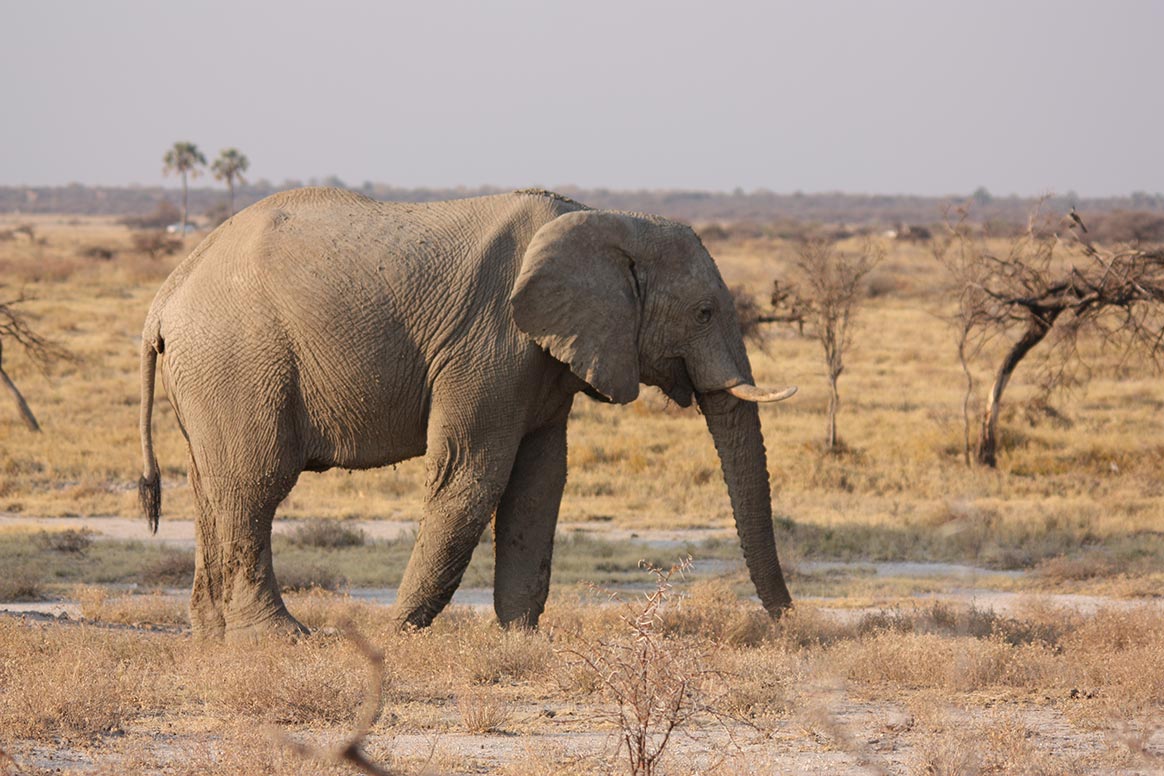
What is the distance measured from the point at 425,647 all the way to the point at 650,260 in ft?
9.86

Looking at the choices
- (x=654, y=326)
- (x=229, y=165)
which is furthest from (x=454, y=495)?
(x=229, y=165)

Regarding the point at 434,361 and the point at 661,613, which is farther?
the point at 434,361

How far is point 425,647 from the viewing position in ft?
30.1

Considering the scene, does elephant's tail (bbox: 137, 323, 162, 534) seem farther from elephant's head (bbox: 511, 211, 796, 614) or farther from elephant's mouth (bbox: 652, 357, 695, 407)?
elephant's mouth (bbox: 652, 357, 695, 407)

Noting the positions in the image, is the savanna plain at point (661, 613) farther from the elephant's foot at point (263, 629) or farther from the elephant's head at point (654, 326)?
the elephant's head at point (654, 326)

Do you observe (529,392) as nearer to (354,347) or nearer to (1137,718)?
(354,347)

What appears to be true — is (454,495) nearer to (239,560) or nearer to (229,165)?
(239,560)

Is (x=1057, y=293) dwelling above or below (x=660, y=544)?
above

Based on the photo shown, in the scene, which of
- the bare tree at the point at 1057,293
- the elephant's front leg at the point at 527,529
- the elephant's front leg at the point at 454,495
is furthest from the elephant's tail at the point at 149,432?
the bare tree at the point at 1057,293

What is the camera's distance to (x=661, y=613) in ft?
27.9

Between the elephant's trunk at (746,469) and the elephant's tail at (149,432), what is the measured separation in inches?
150

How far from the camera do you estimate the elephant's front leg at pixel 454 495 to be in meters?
Result: 9.62

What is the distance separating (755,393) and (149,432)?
14.2 ft

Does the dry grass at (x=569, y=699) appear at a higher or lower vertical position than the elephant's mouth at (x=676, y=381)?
lower
